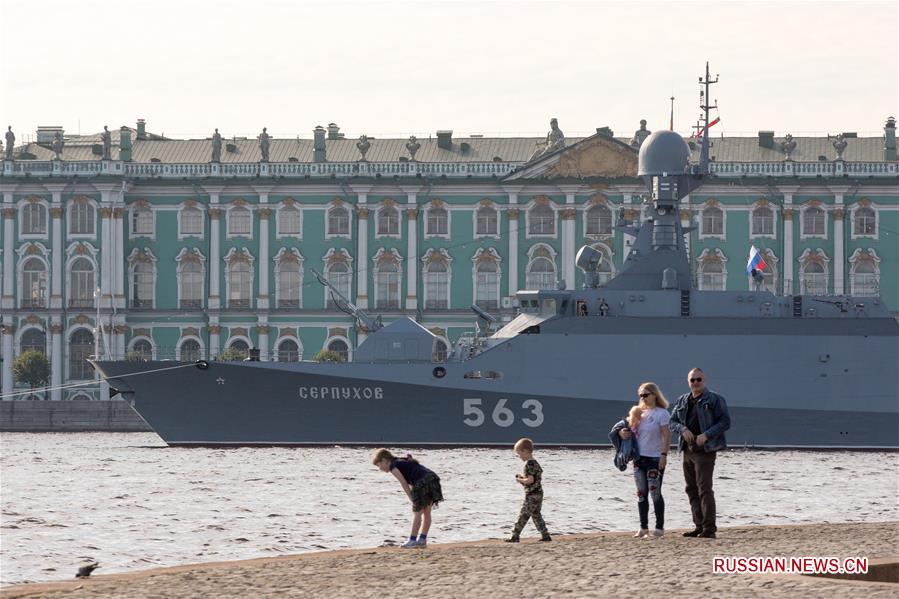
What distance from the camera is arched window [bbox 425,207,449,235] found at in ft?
325

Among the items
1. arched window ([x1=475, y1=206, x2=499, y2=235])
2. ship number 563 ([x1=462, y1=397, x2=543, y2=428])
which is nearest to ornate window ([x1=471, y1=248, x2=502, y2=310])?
arched window ([x1=475, y1=206, x2=499, y2=235])

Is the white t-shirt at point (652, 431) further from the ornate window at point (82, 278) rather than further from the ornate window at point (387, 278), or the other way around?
the ornate window at point (82, 278)

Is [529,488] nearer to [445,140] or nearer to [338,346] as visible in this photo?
[338,346]

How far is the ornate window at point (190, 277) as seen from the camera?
324ft

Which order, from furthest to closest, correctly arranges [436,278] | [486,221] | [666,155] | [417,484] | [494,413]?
[486,221] → [436,278] → [666,155] → [494,413] → [417,484]

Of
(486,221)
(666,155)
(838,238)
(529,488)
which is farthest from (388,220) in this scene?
(529,488)

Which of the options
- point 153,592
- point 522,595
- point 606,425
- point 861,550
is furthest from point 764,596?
point 606,425

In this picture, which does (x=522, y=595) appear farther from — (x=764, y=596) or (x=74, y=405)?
(x=74, y=405)

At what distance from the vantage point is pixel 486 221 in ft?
325

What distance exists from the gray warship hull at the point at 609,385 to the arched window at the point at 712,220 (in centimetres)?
4419

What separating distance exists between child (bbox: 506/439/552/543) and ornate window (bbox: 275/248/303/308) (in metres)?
75.3

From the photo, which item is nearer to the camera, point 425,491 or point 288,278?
point 425,491

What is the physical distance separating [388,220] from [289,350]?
8.98 m

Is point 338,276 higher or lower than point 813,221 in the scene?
lower
